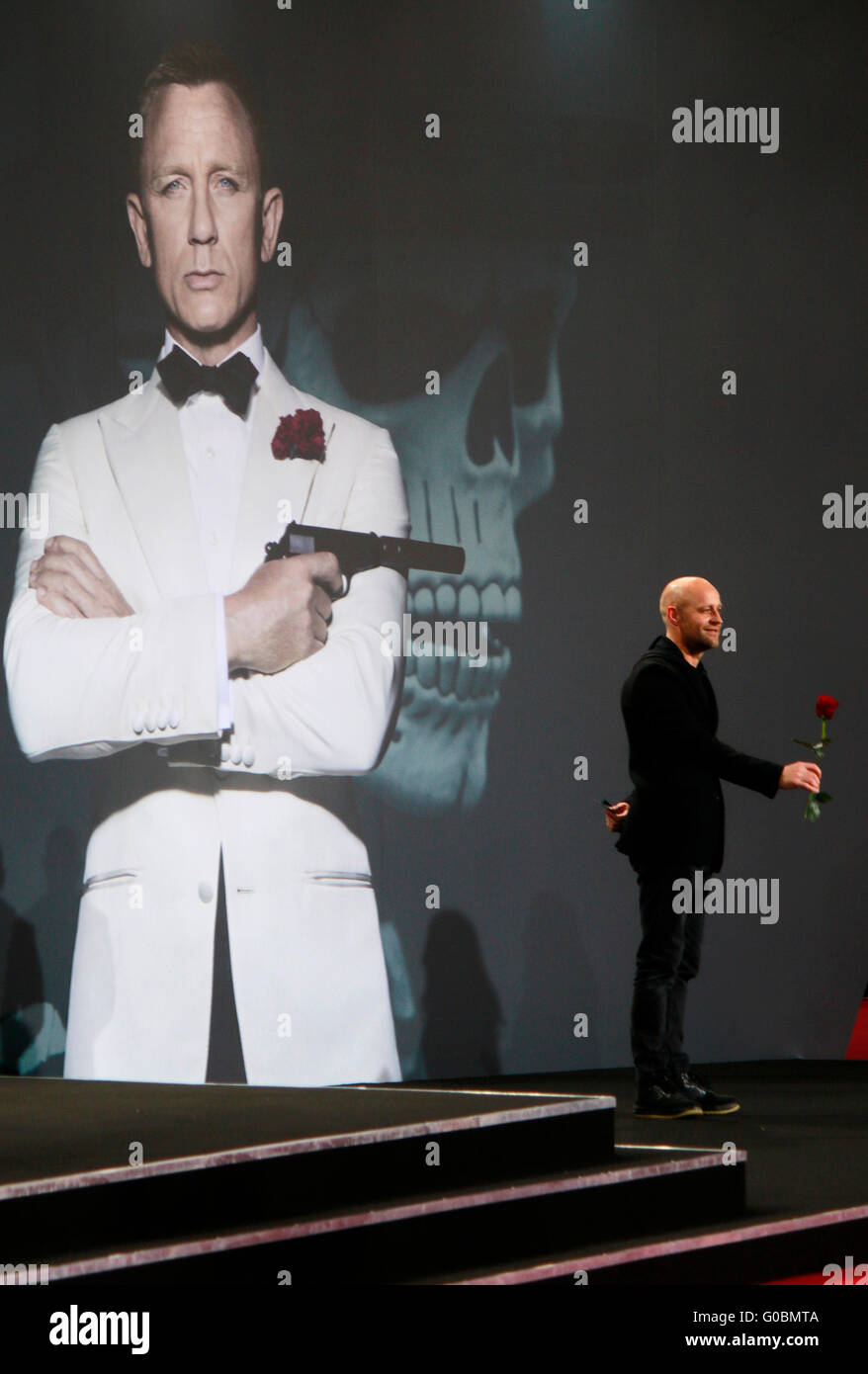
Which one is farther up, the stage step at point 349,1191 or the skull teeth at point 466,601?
the skull teeth at point 466,601

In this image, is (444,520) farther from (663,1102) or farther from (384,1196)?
(384,1196)

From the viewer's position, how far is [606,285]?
721 centimetres

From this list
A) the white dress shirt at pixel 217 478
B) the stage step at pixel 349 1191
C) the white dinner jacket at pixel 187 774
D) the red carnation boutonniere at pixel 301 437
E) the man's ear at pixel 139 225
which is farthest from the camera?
the red carnation boutonniere at pixel 301 437

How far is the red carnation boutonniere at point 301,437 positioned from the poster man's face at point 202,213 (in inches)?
14.2

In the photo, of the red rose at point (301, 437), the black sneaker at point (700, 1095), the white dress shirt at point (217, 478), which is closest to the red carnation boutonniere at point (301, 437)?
the red rose at point (301, 437)

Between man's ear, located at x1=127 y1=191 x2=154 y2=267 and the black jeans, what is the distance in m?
2.91

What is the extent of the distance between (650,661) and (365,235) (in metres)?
2.36

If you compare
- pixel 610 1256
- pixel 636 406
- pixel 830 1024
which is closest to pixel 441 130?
pixel 636 406

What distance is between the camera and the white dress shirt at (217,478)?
6.34 meters

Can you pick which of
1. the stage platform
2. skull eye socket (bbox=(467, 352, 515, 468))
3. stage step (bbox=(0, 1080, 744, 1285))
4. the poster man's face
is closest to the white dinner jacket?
the poster man's face

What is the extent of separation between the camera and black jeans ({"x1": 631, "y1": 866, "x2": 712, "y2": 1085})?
520 centimetres
